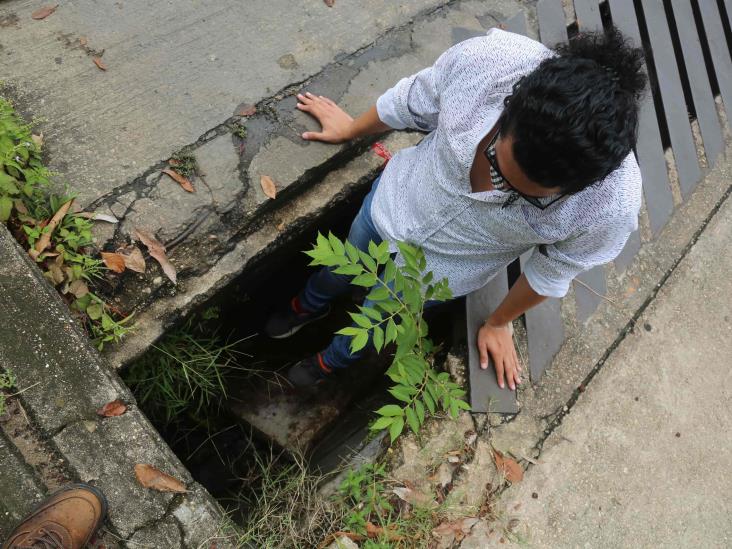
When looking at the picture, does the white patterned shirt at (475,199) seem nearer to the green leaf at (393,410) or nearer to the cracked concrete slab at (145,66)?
the green leaf at (393,410)

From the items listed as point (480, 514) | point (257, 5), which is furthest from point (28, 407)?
point (257, 5)

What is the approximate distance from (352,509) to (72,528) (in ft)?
2.96

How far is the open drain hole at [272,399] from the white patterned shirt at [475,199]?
0.68 m

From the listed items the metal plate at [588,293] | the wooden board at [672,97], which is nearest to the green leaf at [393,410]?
the metal plate at [588,293]

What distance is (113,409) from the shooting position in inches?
69.7

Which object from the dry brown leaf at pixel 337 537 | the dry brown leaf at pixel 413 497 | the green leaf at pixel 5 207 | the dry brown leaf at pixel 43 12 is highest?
the dry brown leaf at pixel 43 12

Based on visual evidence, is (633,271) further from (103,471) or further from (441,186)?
(103,471)

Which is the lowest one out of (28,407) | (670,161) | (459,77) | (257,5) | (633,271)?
(633,271)

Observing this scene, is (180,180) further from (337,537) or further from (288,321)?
(337,537)

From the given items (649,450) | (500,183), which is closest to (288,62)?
(500,183)

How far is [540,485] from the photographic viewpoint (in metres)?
2.20

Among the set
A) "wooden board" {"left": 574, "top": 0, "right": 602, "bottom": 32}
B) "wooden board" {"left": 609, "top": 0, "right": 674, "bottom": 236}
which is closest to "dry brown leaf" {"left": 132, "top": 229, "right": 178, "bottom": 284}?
"wooden board" {"left": 609, "top": 0, "right": 674, "bottom": 236}

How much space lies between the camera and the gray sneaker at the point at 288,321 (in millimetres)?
2875

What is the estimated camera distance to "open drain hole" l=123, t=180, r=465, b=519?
2.65 meters
